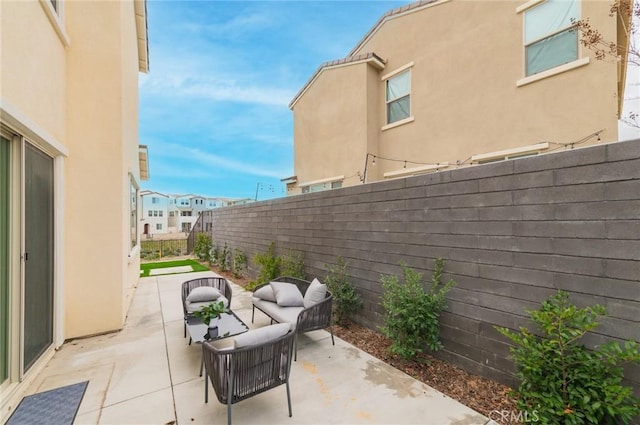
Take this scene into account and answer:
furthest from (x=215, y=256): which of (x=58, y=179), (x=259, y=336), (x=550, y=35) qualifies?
(x=550, y=35)

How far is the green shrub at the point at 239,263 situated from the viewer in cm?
939

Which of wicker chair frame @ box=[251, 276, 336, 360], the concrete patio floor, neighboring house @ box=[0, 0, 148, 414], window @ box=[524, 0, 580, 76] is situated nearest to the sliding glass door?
neighboring house @ box=[0, 0, 148, 414]

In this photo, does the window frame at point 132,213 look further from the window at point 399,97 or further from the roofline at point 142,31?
the window at point 399,97

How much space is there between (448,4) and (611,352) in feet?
26.5

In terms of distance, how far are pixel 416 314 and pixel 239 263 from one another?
24.0 ft

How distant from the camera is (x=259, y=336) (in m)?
2.70

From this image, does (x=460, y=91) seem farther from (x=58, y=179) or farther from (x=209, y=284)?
(x=58, y=179)

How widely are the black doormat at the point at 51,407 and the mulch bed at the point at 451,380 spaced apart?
3396 millimetres

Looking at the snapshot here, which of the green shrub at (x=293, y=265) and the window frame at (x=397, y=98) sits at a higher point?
the window frame at (x=397, y=98)

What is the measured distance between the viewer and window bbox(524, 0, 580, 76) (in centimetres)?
522

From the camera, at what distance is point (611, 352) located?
7.11ft

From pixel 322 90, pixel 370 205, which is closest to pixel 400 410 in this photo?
pixel 370 205

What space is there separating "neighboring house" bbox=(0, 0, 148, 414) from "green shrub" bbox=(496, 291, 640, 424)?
5.03 meters

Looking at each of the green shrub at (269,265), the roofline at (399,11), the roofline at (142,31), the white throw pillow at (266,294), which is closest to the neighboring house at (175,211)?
the roofline at (142,31)
